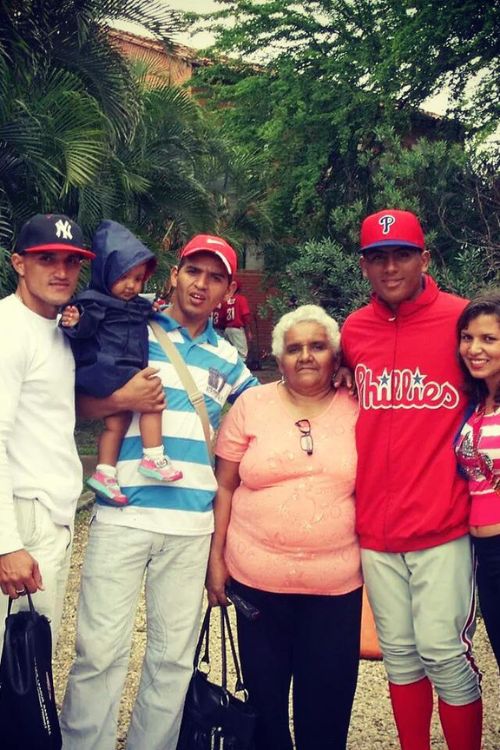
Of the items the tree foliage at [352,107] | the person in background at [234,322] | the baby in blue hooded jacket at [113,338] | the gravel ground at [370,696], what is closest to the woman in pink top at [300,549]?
the baby in blue hooded jacket at [113,338]

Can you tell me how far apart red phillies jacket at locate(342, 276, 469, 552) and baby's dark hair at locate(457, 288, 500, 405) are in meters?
0.04

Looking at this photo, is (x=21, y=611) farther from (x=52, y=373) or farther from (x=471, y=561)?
(x=471, y=561)

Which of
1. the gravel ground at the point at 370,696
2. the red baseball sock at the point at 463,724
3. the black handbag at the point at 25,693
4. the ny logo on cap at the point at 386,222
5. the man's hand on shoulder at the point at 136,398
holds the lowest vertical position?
the gravel ground at the point at 370,696

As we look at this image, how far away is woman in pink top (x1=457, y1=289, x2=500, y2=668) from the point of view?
2881mm

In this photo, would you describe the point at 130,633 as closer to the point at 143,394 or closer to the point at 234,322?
the point at 143,394

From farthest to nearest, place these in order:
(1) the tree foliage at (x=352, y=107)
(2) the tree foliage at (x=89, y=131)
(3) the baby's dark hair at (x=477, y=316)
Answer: (1) the tree foliage at (x=352, y=107) → (2) the tree foliage at (x=89, y=131) → (3) the baby's dark hair at (x=477, y=316)

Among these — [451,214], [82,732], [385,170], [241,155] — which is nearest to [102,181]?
[385,170]

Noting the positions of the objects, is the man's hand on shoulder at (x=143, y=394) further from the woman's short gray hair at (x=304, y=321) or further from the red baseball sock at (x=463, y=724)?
the red baseball sock at (x=463, y=724)

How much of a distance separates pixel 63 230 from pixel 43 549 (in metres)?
1.18

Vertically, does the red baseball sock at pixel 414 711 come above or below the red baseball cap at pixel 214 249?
below

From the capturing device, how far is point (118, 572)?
3.04 metres

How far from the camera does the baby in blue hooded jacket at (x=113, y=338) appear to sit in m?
3.05

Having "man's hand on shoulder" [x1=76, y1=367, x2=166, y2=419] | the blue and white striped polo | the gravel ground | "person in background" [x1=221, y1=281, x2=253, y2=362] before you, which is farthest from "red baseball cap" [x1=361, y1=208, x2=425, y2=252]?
"person in background" [x1=221, y1=281, x2=253, y2=362]

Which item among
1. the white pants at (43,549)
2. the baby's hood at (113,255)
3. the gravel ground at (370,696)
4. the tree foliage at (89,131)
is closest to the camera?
the white pants at (43,549)
